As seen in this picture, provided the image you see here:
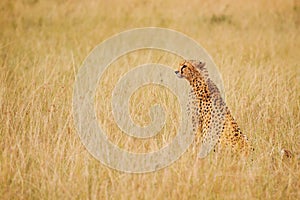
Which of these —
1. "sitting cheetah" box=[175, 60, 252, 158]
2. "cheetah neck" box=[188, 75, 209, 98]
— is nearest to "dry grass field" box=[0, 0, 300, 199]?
"sitting cheetah" box=[175, 60, 252, 158]

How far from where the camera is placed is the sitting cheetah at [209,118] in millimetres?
3387

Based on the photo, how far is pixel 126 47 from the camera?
21.4 ft

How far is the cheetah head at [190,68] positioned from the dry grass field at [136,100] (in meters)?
0.44

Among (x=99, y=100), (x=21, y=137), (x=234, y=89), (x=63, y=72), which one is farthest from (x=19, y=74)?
(x=234, y=89)

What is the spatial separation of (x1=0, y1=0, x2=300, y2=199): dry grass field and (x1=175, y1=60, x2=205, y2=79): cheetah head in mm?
442

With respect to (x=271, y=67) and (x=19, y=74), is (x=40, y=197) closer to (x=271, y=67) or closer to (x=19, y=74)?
(x=19, y=74)

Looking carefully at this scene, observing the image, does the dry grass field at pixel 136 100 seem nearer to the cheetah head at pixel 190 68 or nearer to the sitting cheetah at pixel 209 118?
the sitting cheetah at pixel 209 118

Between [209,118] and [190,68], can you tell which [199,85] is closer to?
[190,68]

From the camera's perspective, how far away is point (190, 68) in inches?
143

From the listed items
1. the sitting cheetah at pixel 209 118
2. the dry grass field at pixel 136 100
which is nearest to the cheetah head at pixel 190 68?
the sitting cheetah at pixel 209 118

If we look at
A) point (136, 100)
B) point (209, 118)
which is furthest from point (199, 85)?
point (136, 100)

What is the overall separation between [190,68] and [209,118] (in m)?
0.40

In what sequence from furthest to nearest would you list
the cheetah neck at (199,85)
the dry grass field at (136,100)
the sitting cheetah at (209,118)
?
the cheetah neck at (199,85) < the sitting cheetah at (209,118) < the dry grass field at (136,100)

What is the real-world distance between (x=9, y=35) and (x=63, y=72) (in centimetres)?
180
